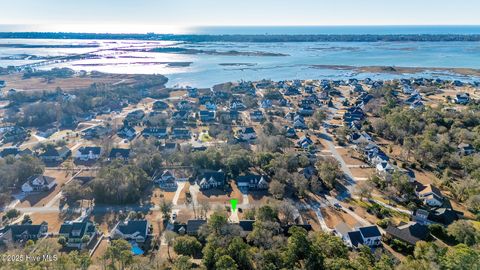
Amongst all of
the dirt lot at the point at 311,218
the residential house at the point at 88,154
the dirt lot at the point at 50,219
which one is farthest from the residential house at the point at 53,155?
the dirt lot at the point at 311,218

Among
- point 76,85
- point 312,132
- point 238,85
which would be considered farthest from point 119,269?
point 76,85

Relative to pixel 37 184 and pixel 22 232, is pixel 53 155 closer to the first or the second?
pixel 37 184

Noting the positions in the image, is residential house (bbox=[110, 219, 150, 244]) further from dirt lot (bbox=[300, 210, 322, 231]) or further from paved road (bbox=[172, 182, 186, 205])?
dirt lot (bbox=[300, 210, 322, 231])

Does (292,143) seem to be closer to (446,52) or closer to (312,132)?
(312,132)

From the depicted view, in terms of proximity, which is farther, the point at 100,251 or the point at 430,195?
the point at 430,195

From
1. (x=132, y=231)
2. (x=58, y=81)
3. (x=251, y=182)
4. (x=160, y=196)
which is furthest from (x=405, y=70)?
(x=132, y=231)

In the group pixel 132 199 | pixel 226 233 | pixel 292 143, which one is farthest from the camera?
pixel 292 143
